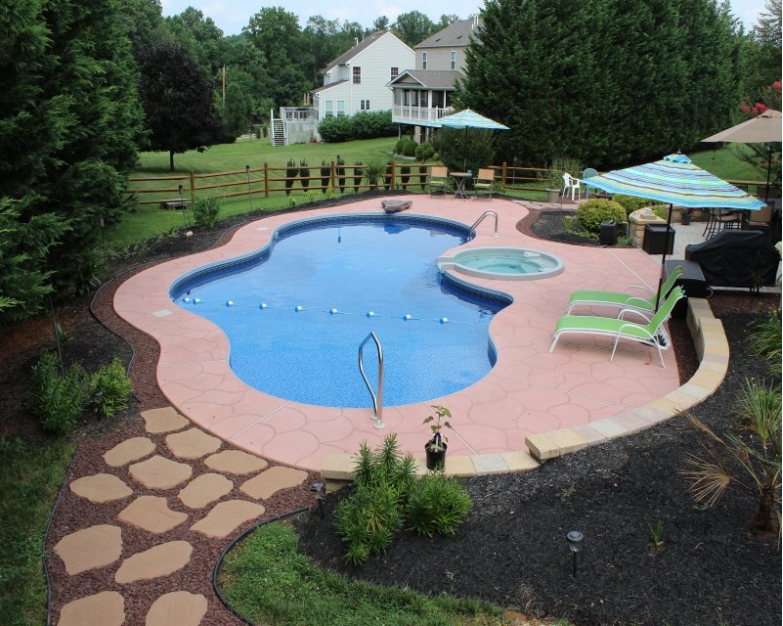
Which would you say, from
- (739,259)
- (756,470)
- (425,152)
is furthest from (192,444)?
(425,152)

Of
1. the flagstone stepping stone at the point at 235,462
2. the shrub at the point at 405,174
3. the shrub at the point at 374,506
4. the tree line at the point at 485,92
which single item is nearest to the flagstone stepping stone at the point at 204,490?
the flagstone stepping stone at the point at 235,462

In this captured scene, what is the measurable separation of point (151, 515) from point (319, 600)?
180 centimetres

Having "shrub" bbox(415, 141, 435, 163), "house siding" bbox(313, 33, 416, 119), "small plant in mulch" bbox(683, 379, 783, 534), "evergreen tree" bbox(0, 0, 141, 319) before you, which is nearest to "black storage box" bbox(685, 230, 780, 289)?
"small plant in mulch" bbox(683, 379, 783, 534)

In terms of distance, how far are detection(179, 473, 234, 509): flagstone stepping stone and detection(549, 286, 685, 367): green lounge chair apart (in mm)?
4620

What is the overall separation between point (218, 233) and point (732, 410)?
1247cm

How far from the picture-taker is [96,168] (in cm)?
923

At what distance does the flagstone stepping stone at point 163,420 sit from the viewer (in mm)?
6426

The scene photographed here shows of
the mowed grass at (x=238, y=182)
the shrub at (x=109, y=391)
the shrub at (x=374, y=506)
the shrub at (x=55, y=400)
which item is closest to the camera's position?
the shrub at (x=374, y=506)

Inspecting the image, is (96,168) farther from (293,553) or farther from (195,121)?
(195,121)

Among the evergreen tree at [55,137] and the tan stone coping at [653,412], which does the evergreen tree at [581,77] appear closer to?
the evergreen tree at [55,137]

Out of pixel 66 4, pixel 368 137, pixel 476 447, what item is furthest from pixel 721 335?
pixel 368 137

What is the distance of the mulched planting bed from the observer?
379 cm

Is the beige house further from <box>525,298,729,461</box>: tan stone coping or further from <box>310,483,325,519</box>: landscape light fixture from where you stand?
<box>310,483,325,519</box>: landscape light fixture

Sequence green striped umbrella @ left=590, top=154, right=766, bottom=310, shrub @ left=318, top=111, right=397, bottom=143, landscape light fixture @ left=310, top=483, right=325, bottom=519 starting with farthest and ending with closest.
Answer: shrub @ left=318, top=111, right=397, bottom=143 < green striped umbrella @ left=590, top=154, right=766, bottom=310 < landscape light fixture @ left=310, top=483, right=325, bottom=519
